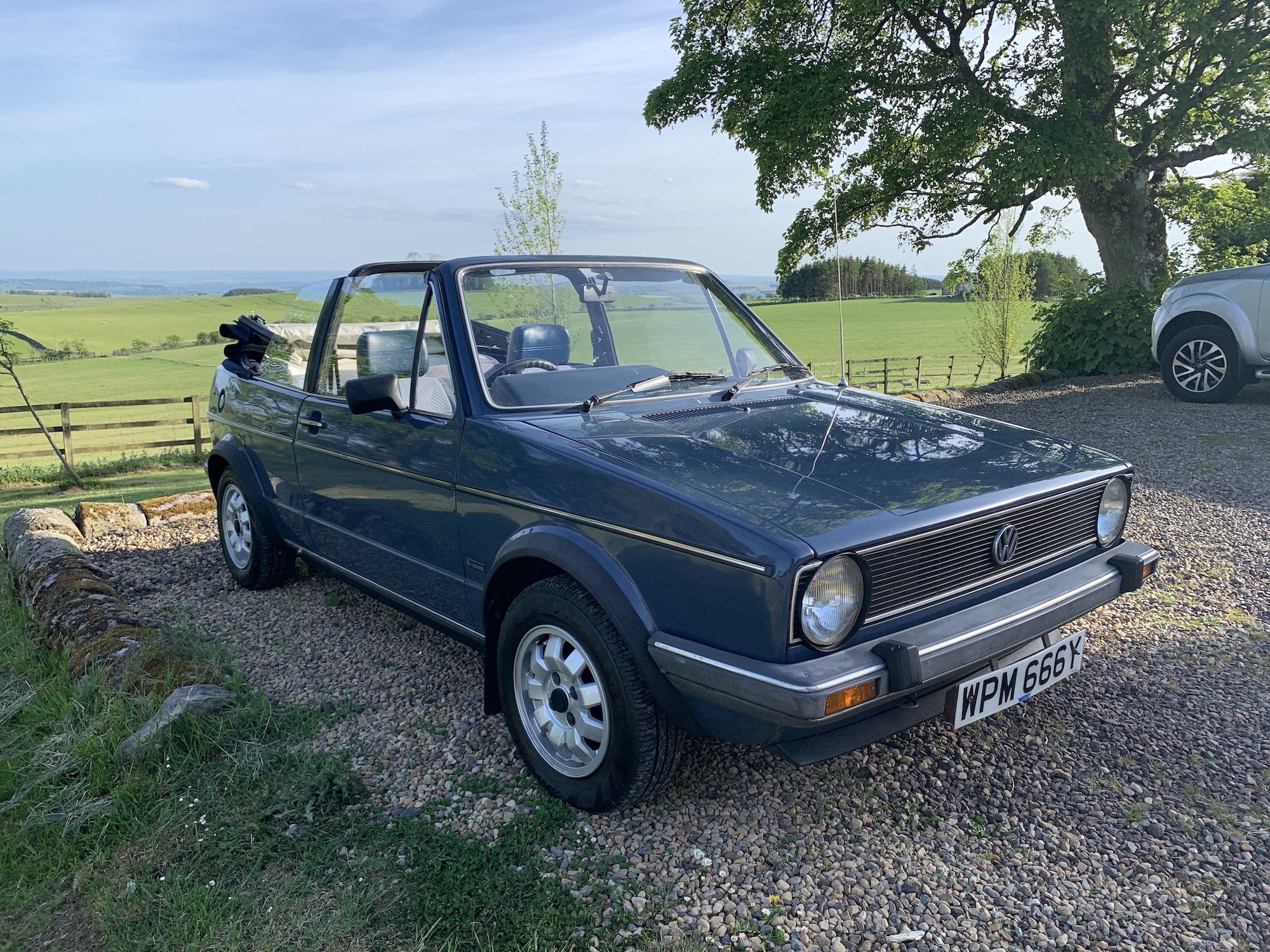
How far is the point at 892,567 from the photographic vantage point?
2.44 m

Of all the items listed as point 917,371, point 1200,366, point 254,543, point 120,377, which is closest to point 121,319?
point 120,377

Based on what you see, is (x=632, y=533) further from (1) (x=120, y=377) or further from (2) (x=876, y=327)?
(1) (x=120, y=377)

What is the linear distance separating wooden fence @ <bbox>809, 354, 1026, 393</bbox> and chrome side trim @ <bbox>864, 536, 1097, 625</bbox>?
26531 mm

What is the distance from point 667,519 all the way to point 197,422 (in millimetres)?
15323

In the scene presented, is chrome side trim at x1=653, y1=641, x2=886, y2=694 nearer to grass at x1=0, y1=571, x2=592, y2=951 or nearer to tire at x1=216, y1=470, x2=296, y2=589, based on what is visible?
grass at x1=0, y1=571, x2=592, y2=951

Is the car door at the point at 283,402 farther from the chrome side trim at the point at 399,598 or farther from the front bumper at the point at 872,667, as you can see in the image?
the front bumper at the point at 872,667

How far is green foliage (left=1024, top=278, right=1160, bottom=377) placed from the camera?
13375 millimetres

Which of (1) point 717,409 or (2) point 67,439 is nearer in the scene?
(1) point 717,409

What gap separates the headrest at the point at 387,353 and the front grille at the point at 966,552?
210 centimetres

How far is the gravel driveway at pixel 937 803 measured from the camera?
2.37m

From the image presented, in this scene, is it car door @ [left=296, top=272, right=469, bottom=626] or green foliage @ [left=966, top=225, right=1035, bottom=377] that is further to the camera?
green foliage @ [left=966, top=225, right=1035, bottom=377]

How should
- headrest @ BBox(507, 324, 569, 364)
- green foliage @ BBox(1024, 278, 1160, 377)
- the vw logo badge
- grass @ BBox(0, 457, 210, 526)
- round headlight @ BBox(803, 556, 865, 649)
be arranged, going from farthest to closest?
green foliage @ BBox(1024, 278, 1160, 377)
grass @ BBox(0, 457, 210, 526)
headrest @ BBox(507, 324, 569, 364)
the vw logo badge
round headlight @ BBox(803, 556, 865, 649)

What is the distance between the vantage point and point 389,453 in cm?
364

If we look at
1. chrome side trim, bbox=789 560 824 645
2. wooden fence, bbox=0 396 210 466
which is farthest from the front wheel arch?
wooden fence, bbox=0 396 210 466
